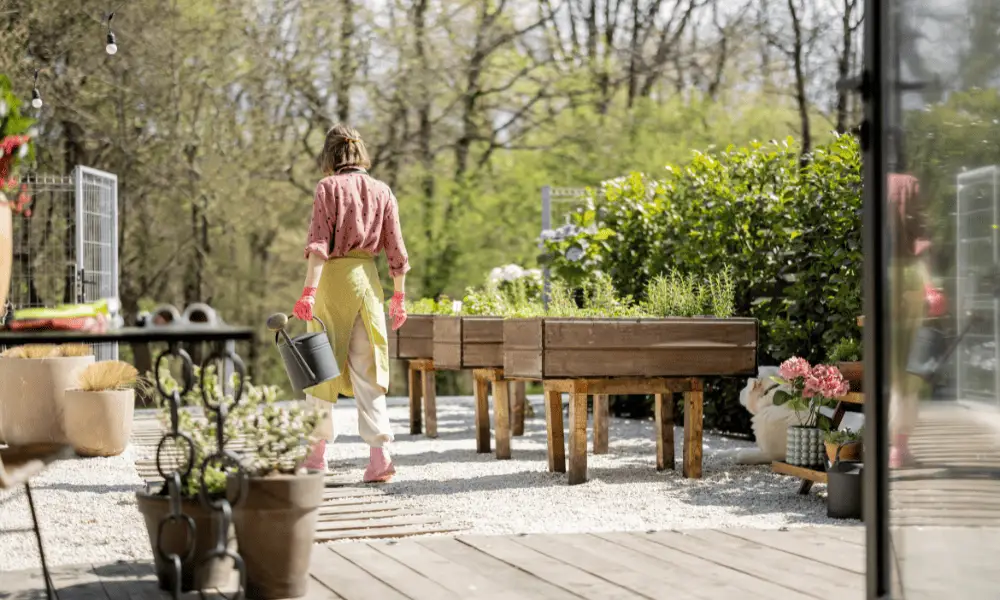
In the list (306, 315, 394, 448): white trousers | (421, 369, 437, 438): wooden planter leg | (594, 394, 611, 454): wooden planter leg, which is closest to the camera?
(306, 315, 394, 448): white trousers

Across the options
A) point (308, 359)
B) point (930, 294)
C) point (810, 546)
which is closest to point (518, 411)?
point (308, 359)

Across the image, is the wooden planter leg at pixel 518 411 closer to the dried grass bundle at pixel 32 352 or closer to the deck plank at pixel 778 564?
the dried grass bundle at pixel 32 352

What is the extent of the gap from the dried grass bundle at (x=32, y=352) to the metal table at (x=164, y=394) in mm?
3892

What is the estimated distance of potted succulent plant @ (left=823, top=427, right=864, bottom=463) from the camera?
541cm

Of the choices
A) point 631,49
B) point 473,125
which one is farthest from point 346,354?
point 631,49

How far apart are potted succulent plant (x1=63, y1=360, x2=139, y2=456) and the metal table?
3623 mm

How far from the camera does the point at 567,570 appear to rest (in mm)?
3979

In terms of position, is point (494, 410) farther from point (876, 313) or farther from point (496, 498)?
point (876, 313)

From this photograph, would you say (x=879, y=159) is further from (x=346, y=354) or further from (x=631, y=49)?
(x=631, y=49)

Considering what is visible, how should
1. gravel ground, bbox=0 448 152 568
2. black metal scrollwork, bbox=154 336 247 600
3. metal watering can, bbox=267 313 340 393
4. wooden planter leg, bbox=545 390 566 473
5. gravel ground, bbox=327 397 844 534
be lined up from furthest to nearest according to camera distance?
1. wooden planter leg, bbox=545 390 566 473
2. metal watering can, bbox=267 313 340 393
3. gravel ground, bbox=327 397 844 534
4. gravel ground, bbox=0 448 152 568
5. black metal scrollwork, bbox=154 336 247 600

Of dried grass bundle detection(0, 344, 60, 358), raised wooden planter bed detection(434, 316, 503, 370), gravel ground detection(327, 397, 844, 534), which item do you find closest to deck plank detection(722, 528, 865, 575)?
gravel ground detection(327, 397, 844, 534)

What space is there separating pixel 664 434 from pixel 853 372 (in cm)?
120

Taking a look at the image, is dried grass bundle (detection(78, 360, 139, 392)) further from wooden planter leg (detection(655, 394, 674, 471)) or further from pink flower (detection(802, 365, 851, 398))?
pink flower (detection(802, 365, 851, 398))

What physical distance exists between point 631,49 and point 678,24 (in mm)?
862
